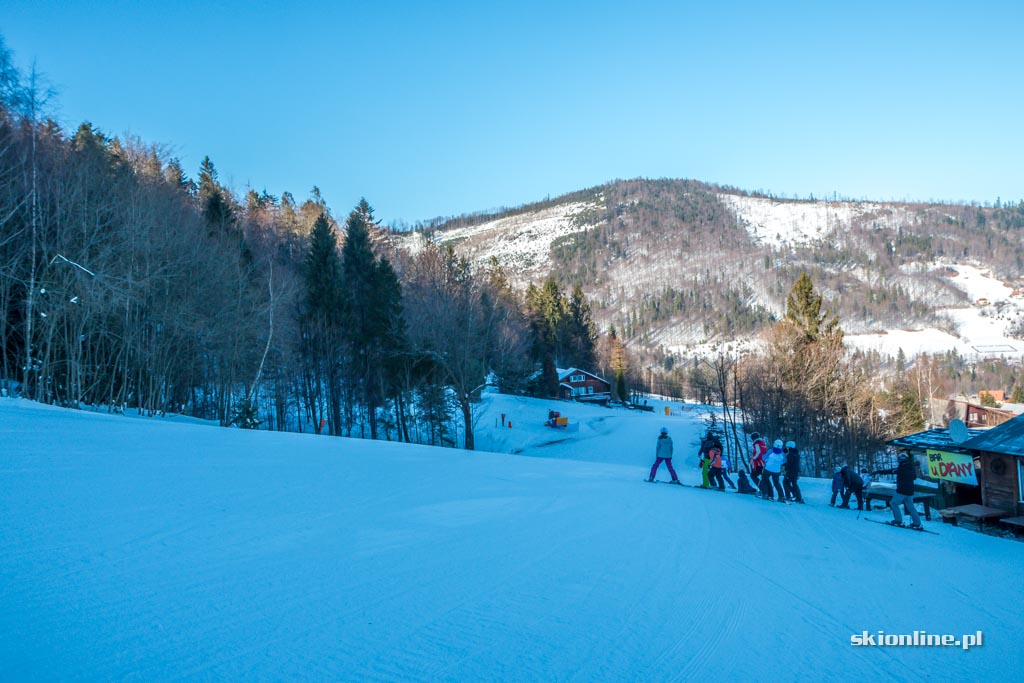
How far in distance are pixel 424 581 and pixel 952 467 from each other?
81.9 ft

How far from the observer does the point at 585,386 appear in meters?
78.4

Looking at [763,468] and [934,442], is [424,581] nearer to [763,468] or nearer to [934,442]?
[763,468]

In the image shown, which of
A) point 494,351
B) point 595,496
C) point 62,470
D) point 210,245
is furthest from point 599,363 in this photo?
point 62,470

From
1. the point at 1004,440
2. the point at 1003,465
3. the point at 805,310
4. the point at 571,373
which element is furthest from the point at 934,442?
the point at 571,373

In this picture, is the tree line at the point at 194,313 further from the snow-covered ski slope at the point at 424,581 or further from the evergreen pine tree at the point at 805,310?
the evergreen pine tree at the point at 805,310

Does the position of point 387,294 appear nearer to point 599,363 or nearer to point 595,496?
point 595,496

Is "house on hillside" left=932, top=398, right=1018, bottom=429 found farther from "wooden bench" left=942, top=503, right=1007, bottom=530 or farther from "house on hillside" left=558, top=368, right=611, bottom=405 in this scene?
"wooden bench" left=942, top=503, right=1007, bottom=530

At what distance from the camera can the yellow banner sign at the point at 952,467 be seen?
21.9 m

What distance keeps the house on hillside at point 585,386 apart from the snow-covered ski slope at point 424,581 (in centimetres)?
6449

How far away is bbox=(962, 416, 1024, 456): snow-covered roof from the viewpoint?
18.2 meters

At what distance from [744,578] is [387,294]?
1291 inches

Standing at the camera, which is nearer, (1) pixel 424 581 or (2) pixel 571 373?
(1) pixel 424 581

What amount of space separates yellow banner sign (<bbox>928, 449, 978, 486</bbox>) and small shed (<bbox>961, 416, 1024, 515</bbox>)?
1558mm

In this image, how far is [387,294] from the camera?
123 ft
